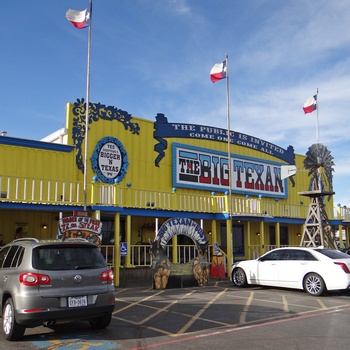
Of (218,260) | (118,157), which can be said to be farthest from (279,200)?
(118,157)

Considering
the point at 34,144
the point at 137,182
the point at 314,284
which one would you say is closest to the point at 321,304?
the point at 314,284

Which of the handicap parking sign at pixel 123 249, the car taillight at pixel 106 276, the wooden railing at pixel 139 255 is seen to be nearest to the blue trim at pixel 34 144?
the wooden railing at pixel 139 255

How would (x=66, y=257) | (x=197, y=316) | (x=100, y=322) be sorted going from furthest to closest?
(x=197, y=316) → (x=100, y=322) → (x=66, y=257)

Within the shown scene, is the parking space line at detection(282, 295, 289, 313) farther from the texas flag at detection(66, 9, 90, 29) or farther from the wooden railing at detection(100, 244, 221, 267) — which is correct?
the texas flag at detection(66, 9, 90, 29)

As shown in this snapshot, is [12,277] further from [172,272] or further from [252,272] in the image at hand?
[252,272]

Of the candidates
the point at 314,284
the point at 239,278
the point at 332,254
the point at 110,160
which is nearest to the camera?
the point at 314,284

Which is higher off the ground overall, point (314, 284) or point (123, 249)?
point (123, 249)

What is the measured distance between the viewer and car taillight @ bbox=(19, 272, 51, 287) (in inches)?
259

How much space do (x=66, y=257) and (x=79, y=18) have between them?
434 inches

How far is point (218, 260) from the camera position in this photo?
1800 centimetres

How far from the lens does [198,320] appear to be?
8.68 metres

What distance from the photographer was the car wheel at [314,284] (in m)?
12.4

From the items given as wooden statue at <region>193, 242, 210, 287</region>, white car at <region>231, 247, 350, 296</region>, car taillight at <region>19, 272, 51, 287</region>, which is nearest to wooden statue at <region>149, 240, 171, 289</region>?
wooden statue at <region>193, 242, 210, 287</region>

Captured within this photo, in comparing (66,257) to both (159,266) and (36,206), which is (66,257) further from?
(36,206)
